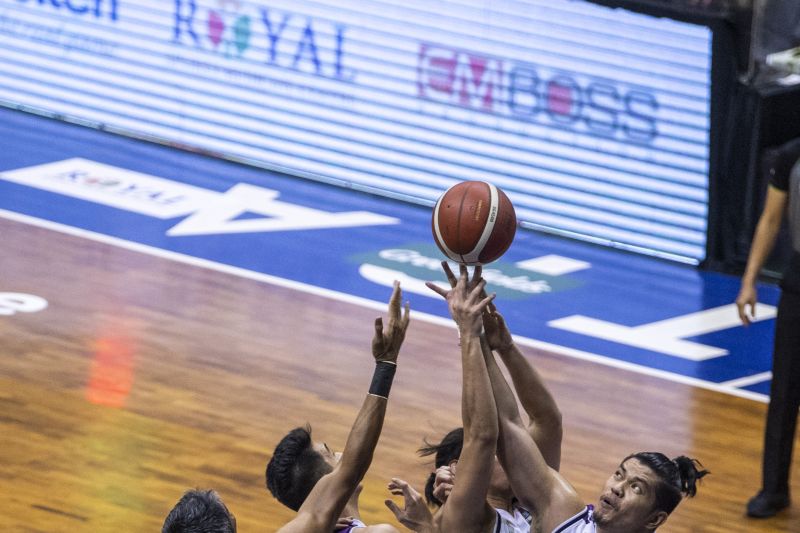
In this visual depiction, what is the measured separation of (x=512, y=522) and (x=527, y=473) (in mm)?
229

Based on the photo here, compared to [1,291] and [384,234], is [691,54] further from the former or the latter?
[1,291]

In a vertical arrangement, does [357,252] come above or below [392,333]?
below

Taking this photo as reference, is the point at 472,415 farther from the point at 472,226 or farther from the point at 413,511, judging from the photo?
the point at 472,226

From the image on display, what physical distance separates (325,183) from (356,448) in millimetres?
8511

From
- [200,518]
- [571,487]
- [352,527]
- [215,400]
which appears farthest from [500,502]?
[215,400]

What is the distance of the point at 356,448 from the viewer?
4.18 m

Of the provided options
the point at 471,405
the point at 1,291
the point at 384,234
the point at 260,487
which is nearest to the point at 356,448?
the point at 471,405

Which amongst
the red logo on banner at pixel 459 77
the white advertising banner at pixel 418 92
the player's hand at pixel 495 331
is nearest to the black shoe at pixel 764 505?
the player's hand at pixel 495 331

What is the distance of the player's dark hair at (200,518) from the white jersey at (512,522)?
0.86 meters

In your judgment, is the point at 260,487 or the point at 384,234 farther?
the point at 384,234

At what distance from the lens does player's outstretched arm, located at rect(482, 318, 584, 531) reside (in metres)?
4.12

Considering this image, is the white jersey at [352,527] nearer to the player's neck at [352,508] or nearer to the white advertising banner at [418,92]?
the player's neck at [352,508]

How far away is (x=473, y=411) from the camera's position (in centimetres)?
388

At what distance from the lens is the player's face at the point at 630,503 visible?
4.31 meters
